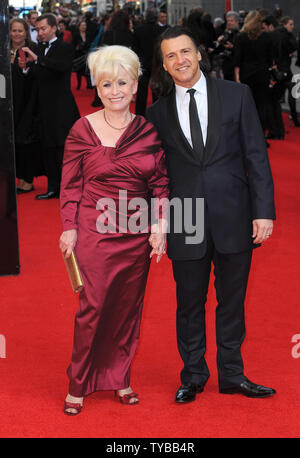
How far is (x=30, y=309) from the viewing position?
4887 millimetres

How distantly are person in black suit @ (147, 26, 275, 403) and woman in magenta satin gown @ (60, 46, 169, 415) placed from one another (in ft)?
0.36

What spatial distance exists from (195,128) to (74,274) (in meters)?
0.78

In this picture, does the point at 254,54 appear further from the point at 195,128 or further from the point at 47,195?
the point at 195,128

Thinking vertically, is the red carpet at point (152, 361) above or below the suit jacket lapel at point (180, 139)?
below

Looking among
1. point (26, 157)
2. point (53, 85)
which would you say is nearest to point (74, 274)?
point (53, 85)

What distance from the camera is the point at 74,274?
3.23 meters

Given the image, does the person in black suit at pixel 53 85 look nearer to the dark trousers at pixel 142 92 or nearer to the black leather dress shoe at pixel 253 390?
the dark trousers at pixel 142 92

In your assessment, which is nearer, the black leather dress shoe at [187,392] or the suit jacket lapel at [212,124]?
the suit jacket lapel at [212,124]

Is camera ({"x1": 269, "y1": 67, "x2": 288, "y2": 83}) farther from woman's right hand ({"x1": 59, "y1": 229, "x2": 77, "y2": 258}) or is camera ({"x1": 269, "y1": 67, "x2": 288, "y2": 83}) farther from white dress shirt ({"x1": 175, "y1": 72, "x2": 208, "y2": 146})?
woman's right hand ({"x1": 59, "y1": 229, "x2": 77, "y2": 258})

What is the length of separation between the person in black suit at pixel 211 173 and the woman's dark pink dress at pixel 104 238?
116 millimetres

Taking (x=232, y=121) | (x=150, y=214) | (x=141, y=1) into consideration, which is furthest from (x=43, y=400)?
(x=141, y=1)

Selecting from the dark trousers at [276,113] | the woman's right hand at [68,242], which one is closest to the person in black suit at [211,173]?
the woman's right hand at [68,242]

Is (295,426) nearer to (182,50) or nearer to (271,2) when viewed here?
(182,50)

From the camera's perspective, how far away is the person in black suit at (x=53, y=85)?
7590 mm
